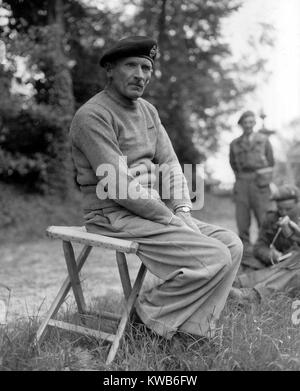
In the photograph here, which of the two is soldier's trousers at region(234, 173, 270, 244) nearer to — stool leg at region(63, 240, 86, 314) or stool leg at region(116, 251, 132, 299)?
stool leg at region(63, 240, 86, 314)

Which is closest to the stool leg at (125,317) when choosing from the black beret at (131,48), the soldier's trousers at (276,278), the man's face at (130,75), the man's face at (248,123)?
the man's face at (130,75)

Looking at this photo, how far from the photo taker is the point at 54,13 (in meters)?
10.9

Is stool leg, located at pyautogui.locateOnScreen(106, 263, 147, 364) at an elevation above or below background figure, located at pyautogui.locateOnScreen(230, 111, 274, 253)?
below

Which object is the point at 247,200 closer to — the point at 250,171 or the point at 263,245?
the point at 250,171

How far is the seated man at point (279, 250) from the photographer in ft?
14.1

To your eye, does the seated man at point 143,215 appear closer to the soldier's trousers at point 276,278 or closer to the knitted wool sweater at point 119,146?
the knitted wool sweater at point 119,146

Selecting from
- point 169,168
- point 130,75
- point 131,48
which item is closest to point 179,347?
point 169,168

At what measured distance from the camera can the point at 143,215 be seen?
9.89ft

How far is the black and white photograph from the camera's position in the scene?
2.86 metres

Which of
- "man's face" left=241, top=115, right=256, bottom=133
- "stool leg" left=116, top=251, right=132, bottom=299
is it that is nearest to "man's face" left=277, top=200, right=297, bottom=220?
"man's face" left=241, top=115, right=256, bottom=133

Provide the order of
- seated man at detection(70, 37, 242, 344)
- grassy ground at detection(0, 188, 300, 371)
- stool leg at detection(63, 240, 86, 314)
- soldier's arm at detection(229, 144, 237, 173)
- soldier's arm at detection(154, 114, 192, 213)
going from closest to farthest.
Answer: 1. grassy ground at detection(0, 188, 300, 371)
2. seated man at detection(70, 37, 242, 344)
3. stool leg at detection(63, 240, 86, 314)
4. soldier's arm at detection(154, 114, 192, 213)
5. soldier's arm at detection(229, 144, 237, 173)

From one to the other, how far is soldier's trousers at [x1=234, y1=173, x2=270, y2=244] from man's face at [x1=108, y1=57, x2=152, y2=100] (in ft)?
13.9
